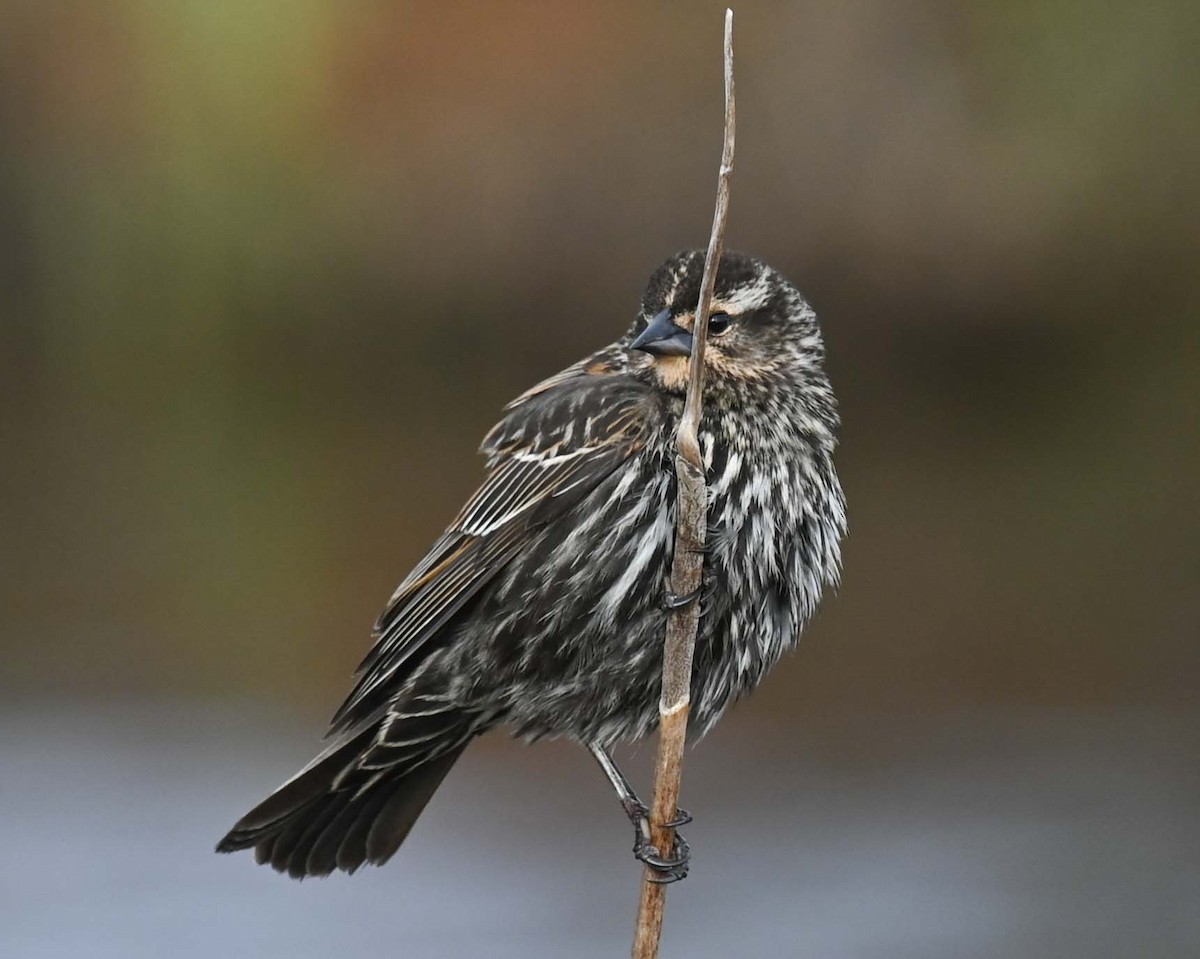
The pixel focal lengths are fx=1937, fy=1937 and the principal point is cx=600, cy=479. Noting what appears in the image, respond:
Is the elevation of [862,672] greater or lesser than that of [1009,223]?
lesser

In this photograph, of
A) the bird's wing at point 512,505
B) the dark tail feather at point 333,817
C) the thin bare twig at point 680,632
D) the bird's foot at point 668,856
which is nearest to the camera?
the thin bare twig at point 680,632

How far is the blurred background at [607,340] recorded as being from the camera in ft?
25.2

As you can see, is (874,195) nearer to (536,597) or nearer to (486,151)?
(486,151)

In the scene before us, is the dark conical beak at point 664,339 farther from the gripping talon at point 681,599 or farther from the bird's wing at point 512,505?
the gripping talon at point 681,599

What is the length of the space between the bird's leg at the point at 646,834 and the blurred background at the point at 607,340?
2487 millimetres

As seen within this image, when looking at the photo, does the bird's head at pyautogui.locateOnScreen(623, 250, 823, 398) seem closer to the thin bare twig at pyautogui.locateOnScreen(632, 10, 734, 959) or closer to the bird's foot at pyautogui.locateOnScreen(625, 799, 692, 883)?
the thin bare twig at pyautogui.locateOnScreen(632, 10, 734, 959)

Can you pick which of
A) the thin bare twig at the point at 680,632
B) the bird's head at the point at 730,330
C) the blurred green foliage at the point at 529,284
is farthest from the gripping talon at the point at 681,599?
the blurred green foliage at the point at 529,284

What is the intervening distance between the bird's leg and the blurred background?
8.16 ft

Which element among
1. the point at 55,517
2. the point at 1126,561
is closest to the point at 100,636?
the point at 55,517

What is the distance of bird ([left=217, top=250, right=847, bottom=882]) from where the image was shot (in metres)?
4.07

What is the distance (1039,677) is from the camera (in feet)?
28.9

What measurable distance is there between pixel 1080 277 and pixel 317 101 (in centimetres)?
543

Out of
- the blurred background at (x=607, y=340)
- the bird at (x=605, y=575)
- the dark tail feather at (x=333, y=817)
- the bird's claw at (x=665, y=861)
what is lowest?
the bird's claw at (x=665, y=861)

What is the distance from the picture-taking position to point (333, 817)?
445cm
